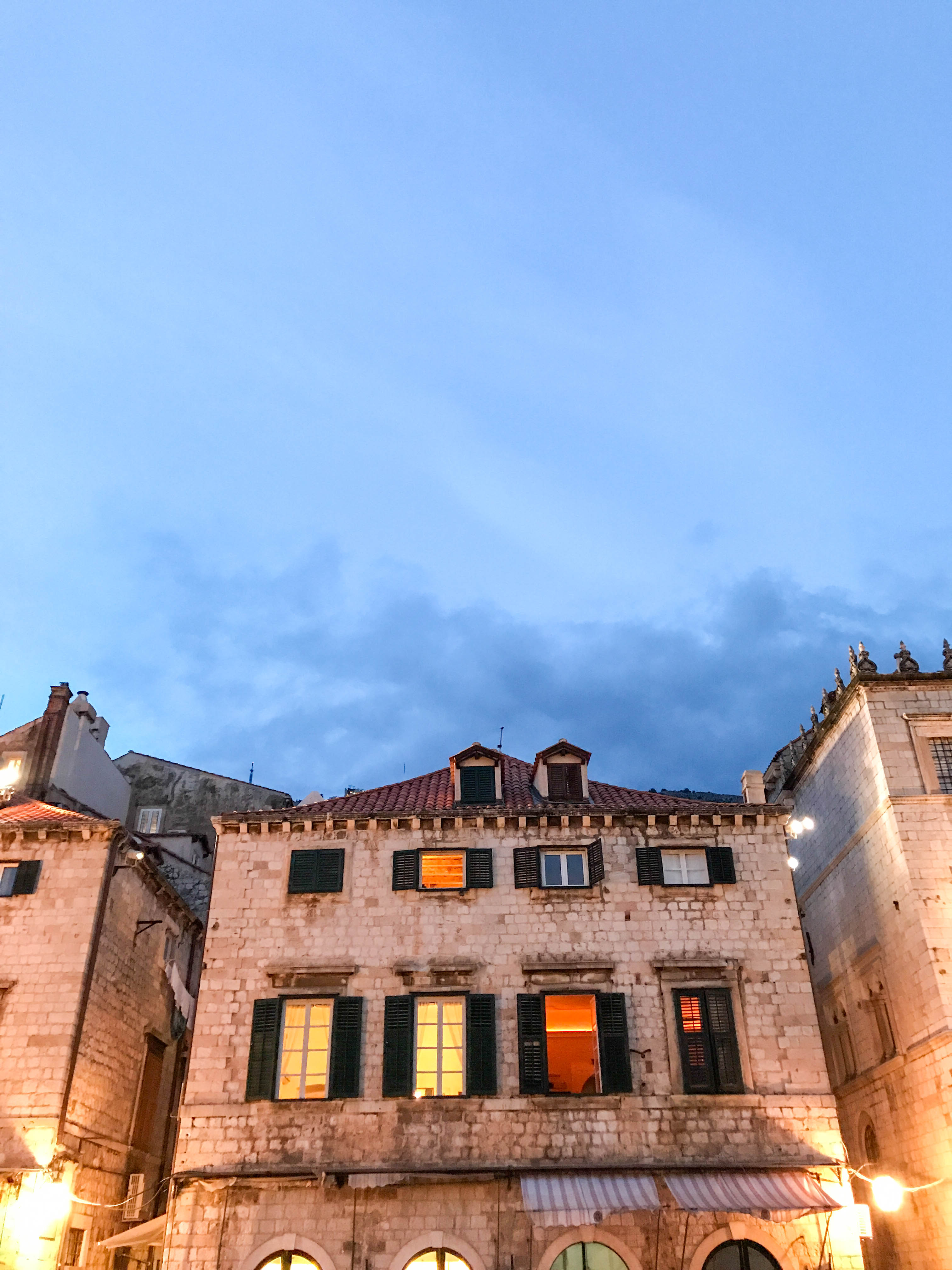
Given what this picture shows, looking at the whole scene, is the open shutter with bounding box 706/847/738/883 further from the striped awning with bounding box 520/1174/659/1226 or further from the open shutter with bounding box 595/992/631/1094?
the striped awning with bounding box 520/1174/659/1226

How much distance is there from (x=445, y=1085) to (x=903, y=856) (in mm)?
12711

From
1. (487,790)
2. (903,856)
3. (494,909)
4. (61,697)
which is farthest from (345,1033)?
(61,697)

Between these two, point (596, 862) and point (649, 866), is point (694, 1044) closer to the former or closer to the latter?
point (649, 866)

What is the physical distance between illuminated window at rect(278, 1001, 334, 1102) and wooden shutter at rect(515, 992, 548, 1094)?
4.44 m

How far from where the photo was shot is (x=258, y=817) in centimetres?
2556

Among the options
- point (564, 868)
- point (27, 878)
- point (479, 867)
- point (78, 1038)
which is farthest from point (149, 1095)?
point (564, 868)

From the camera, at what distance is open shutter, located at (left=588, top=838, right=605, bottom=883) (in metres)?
24.6

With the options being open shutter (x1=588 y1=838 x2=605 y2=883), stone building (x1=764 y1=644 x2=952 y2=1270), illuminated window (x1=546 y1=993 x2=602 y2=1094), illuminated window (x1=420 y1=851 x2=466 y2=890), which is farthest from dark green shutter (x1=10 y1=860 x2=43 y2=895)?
stone building (x1=764 y1=644 x2=952 y2=1270)

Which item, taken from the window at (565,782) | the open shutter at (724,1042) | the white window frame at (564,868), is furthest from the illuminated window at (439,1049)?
the window at (565,782)

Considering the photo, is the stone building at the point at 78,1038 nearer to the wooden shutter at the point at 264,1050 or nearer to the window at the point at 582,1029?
the wooden shutter at the point at 264,1050

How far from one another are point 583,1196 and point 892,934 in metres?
11.0

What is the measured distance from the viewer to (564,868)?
2500 centimetres

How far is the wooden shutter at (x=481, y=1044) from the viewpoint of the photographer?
22.2 m

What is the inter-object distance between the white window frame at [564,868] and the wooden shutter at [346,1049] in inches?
212
